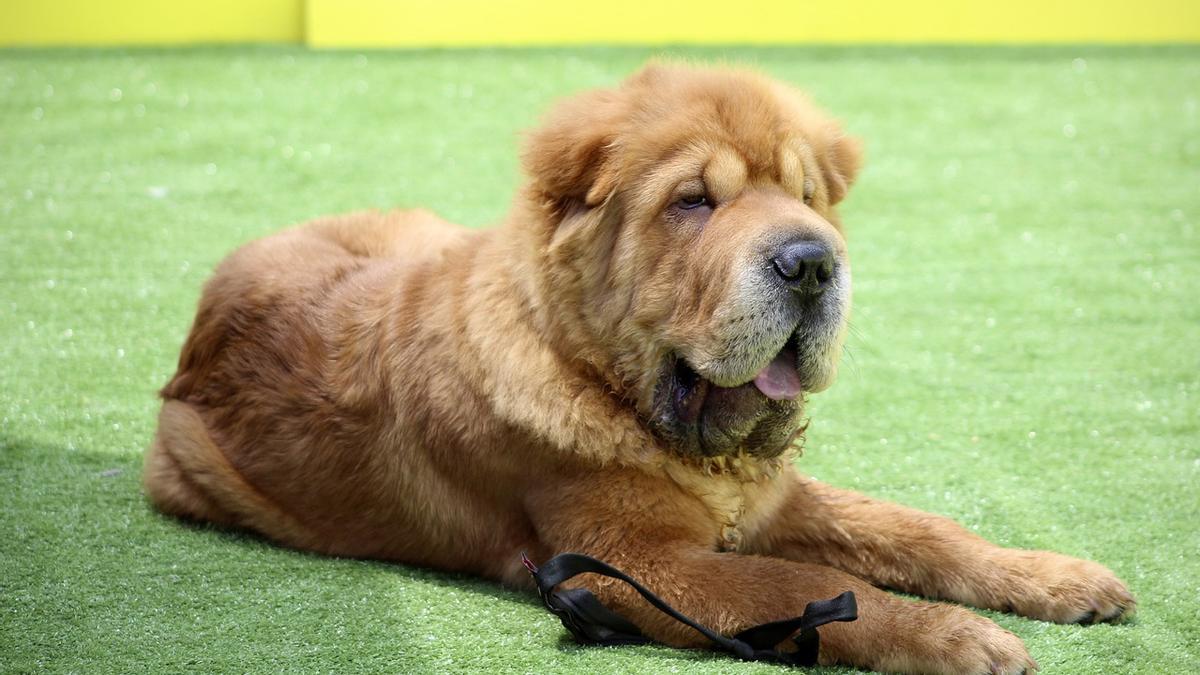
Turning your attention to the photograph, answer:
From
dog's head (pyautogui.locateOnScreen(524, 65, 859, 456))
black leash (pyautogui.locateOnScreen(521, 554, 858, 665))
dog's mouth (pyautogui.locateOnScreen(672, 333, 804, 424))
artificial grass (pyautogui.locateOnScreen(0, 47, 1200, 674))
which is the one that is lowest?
artificial grass (pyautogui.locateOnScreen(0, 47, 1200, 674))

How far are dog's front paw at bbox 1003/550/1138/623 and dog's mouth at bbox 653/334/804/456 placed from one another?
2.48 feet

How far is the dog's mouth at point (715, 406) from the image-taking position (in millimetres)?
3193

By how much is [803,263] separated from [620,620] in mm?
930

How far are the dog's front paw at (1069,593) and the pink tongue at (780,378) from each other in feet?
2.57

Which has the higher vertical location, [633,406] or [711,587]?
[633,406]

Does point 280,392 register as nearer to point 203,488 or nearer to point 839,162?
point 203,488

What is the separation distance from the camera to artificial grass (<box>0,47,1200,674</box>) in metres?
3.24

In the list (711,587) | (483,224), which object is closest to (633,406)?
(711,587)

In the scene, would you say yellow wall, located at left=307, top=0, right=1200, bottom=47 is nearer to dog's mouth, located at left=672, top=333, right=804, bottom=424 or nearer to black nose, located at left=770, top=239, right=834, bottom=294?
dog's mouth, located at left=672, top=333, right=804, bottom=424

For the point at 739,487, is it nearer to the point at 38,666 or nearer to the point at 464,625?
the point at 464,625

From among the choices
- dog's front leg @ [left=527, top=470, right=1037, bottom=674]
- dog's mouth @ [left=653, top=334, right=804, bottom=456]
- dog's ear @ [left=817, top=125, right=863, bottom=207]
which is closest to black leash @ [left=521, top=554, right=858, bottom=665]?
dog's front leg @ [left=527, top=470, right=1037, bottom=674]

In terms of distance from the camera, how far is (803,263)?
298cm

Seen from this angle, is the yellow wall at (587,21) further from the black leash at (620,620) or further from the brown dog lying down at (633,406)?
the black leash at (620,620)

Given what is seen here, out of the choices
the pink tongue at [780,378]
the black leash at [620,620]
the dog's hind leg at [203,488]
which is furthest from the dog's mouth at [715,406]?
the dog's hind leg at [203,488]
